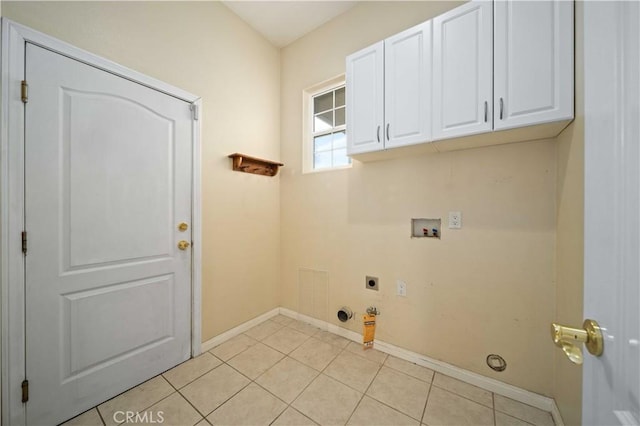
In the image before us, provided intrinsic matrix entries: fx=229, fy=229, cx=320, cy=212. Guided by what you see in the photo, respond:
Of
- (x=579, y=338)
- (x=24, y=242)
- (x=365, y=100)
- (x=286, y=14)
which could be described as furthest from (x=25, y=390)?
(x=286, y=14)

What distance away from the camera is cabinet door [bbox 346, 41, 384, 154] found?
5.81ft

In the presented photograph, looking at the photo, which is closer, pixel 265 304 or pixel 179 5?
pixel 179 5

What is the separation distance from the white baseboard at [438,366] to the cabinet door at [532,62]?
5.50 ft

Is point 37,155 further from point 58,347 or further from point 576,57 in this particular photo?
point 576,57

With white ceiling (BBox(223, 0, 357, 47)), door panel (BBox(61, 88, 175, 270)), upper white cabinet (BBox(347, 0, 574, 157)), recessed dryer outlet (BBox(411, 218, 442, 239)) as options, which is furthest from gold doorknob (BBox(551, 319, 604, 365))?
white ceiling (BBox(223, 0, 357, 47))

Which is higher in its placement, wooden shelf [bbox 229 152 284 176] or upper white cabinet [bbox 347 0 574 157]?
upper white cabinet [bbox 347 0 574 157]

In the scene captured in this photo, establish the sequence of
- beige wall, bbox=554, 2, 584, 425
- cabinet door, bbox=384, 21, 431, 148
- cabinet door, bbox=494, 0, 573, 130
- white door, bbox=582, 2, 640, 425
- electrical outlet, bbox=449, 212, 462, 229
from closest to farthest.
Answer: white door, bbox=582, 2, 640, 425, beige wall, bbox=554, 2, 584, 425, cabinet door, bbox=494, 0, 573, 130, cabinet door, bbox=384, 21, 431, 148, electrical outlet, bbox=449, 212, 462, 229

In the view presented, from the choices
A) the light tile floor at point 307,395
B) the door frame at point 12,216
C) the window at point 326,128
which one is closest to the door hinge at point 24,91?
the door frame at point 12,216

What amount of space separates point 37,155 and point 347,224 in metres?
2.13

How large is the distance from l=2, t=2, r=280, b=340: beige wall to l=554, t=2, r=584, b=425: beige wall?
7.80 feet

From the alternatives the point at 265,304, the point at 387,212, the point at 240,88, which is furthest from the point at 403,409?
the point at 240,88

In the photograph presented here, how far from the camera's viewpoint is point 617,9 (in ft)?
1.40

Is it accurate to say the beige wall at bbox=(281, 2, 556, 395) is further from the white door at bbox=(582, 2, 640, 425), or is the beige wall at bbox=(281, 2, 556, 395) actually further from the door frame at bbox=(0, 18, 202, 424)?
the door frame at bbox=(0, 18, 202, 424)

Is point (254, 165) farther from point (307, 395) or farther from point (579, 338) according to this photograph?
point (579, 338)
